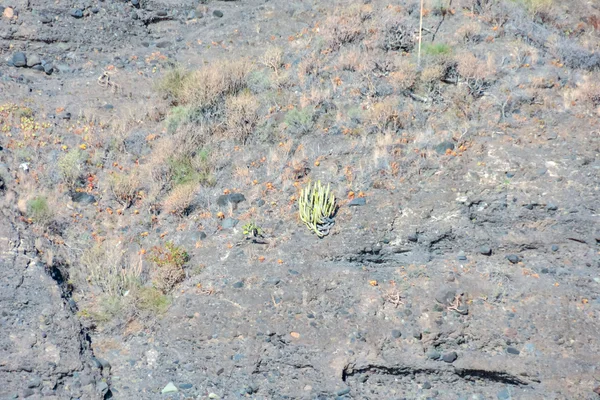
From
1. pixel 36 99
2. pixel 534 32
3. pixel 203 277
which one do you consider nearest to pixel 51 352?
pixel 203 277

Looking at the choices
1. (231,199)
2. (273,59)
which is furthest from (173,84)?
(231,199)

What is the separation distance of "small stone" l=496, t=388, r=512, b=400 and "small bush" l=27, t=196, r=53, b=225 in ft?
19.7

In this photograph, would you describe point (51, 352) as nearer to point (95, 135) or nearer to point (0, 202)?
point (0, 202)

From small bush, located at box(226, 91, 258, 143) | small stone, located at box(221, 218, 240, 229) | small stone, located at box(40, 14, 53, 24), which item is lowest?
Answer: small stone, located at box(221, 218, 240, 229)

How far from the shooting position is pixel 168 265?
8375 millimetres

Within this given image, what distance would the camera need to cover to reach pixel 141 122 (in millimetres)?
11234

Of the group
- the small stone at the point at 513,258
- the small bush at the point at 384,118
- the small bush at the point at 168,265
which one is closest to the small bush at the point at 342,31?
the small bush at the point at 384,118

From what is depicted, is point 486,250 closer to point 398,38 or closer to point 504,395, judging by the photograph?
point 504,395

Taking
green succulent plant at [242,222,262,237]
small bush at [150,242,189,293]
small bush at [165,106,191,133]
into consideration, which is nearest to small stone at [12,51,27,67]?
small bush at [165,106,191,133]

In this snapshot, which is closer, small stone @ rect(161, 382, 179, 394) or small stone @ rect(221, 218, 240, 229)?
small stone @ rect(161, 382, 179, 394)

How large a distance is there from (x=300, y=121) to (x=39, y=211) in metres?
3.92

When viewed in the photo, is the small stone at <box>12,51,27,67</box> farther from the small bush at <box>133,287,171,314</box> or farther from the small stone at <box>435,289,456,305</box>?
the small stone at <box>435,289,456,305</box>

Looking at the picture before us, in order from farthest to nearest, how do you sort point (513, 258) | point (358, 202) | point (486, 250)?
point (358, 202) < point (486, 250) < point (513, 258)

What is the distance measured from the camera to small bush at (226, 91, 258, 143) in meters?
10.5
